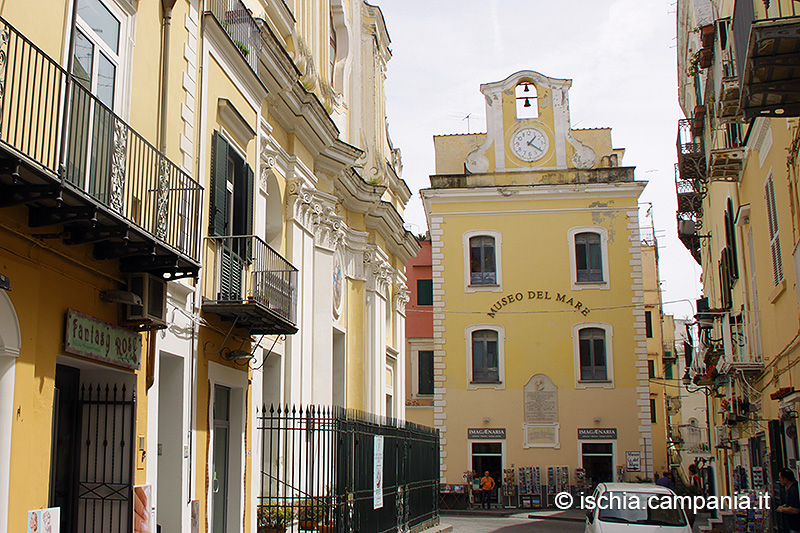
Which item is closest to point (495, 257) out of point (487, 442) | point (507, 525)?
point (487, 442)

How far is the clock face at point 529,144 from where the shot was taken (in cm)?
3434

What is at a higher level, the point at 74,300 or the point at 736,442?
the point at 74,300

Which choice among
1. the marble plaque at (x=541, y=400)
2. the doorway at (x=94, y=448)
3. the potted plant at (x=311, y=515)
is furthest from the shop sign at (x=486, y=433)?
the doorway at (x=94, y=448)

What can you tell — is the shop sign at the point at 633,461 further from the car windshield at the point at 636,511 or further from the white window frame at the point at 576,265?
the car windshield at the point at 636,511

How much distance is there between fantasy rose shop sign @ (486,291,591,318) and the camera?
3297 centimetres

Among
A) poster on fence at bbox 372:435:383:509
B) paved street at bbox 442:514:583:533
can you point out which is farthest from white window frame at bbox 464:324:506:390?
poster on fence at bbox 372:435:383:509

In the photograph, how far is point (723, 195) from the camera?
→ 21312 millimetres

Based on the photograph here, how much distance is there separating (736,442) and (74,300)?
56.0 ft

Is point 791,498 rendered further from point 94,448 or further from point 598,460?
point 598,460

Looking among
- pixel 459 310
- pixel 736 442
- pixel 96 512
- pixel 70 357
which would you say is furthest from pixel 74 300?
pixel 459 310

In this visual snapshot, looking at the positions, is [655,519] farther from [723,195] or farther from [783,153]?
[723,195]

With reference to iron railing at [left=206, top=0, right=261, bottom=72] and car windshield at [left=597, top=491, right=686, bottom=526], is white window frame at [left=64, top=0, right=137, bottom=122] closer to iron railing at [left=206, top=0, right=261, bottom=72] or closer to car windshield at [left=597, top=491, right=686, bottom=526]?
iron railing at [left=206, top=0, right=261, bottom=72]

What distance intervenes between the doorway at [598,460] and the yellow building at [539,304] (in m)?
0.04

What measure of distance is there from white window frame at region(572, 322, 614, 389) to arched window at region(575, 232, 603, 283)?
1.73 meters
